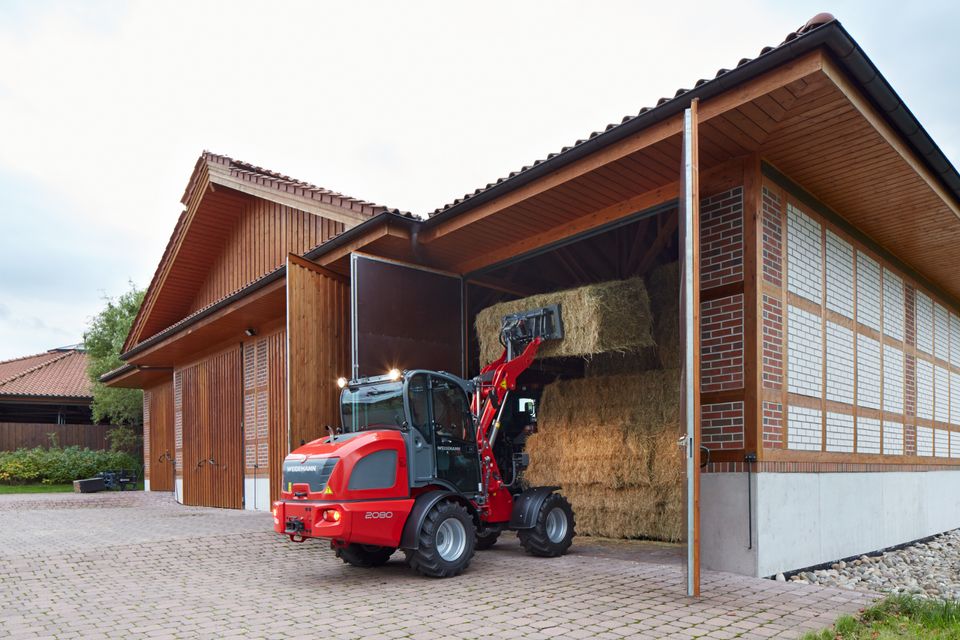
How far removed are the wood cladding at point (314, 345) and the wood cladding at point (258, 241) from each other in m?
2.44

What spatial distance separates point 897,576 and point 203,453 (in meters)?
13.2

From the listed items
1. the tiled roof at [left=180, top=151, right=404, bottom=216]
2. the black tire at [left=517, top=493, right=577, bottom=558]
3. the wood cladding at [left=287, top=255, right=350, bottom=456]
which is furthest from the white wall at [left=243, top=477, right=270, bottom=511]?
the black tire at [left=517, top=493, right=577, bottom=558]

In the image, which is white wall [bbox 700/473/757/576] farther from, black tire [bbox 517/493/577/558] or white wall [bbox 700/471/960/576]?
black tire [bbox 517/493/577/558]

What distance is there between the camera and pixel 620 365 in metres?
10.0

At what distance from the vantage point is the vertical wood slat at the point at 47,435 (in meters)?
25.6

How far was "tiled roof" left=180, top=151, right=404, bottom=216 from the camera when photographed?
1073cm

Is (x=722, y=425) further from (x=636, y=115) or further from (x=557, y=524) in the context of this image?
(x=636, y=115)

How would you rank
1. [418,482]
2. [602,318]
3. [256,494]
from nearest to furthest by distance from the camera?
1. [418,482]
2. [602,318]
3. [256,494]

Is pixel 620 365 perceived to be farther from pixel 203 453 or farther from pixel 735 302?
pixel 203 453

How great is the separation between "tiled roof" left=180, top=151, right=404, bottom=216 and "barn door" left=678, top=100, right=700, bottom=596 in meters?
4.44

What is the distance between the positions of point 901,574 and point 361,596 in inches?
207

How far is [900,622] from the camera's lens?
4734mm

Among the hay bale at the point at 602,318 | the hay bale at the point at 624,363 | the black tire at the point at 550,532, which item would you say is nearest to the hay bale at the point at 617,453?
the hay bale at the point at 624,363

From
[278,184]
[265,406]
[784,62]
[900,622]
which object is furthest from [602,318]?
[265,406]
